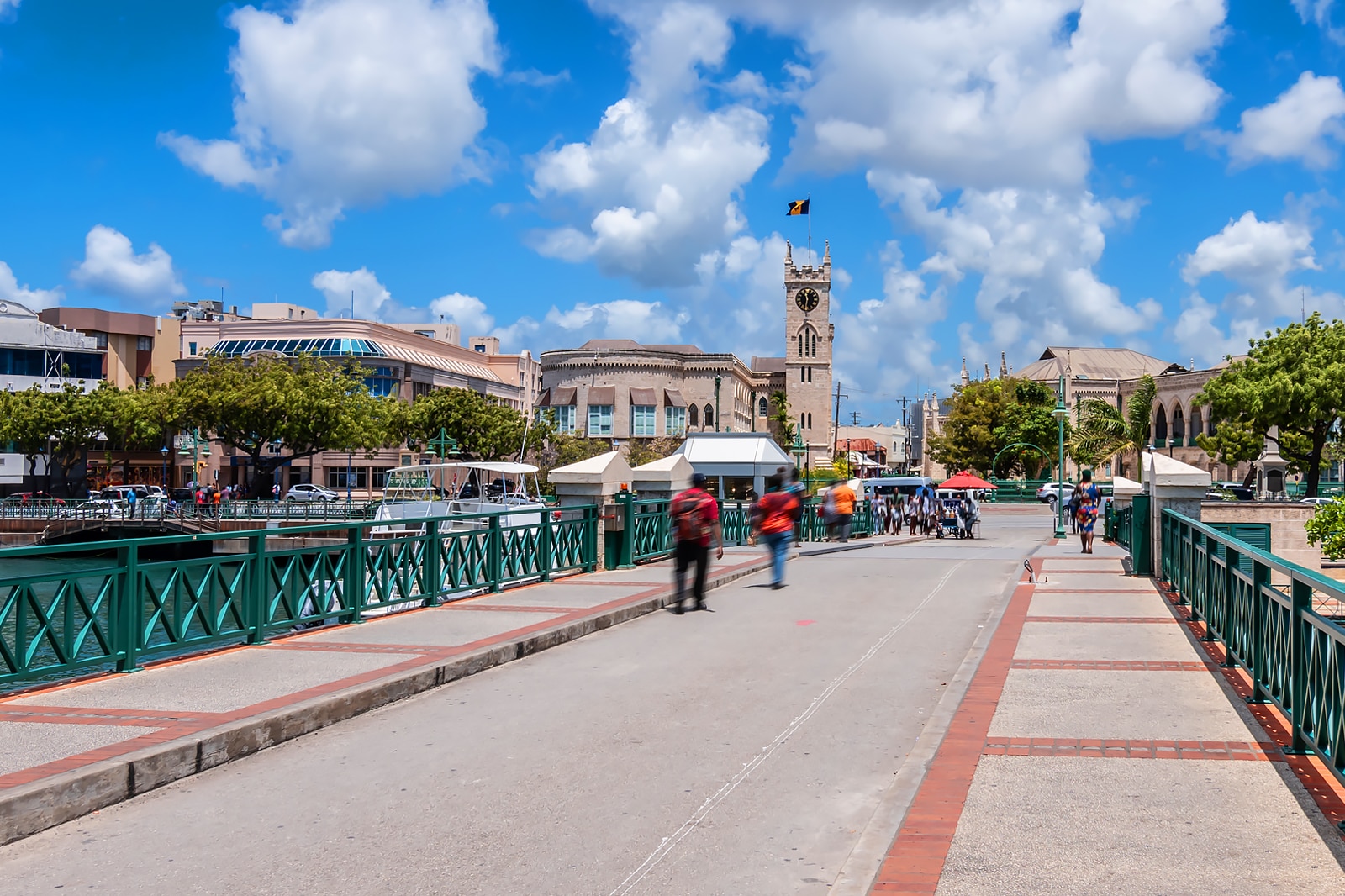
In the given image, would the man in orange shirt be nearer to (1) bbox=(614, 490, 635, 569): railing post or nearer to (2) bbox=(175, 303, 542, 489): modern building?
(1) bbox=(614, 490, 635, 569): railing post

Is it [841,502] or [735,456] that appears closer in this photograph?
[841,502]

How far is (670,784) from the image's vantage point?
655cm

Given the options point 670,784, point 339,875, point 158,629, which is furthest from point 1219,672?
point 158,629

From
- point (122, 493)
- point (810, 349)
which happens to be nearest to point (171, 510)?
point (122, 493)

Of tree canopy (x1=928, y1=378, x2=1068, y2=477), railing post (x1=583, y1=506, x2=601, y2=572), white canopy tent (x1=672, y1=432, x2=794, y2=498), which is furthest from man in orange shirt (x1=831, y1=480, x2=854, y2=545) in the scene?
tree canopy (x1=928, y1=378, x2=1068, y2=477)

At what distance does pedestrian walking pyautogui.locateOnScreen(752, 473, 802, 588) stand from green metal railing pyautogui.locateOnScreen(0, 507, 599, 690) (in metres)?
3.79

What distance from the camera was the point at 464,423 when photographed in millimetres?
78938

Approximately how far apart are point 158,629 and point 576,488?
32.1 feet

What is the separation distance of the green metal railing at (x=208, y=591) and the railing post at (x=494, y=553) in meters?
0.01

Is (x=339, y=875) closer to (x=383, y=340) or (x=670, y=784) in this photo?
(x=670, y=784)

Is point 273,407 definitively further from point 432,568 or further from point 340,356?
point 432,568

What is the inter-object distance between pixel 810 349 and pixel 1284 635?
452 ft

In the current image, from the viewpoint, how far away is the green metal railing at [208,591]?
8461 mm

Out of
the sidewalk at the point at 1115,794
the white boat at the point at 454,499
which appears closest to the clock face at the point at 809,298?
the white boat at the point at 454,499
